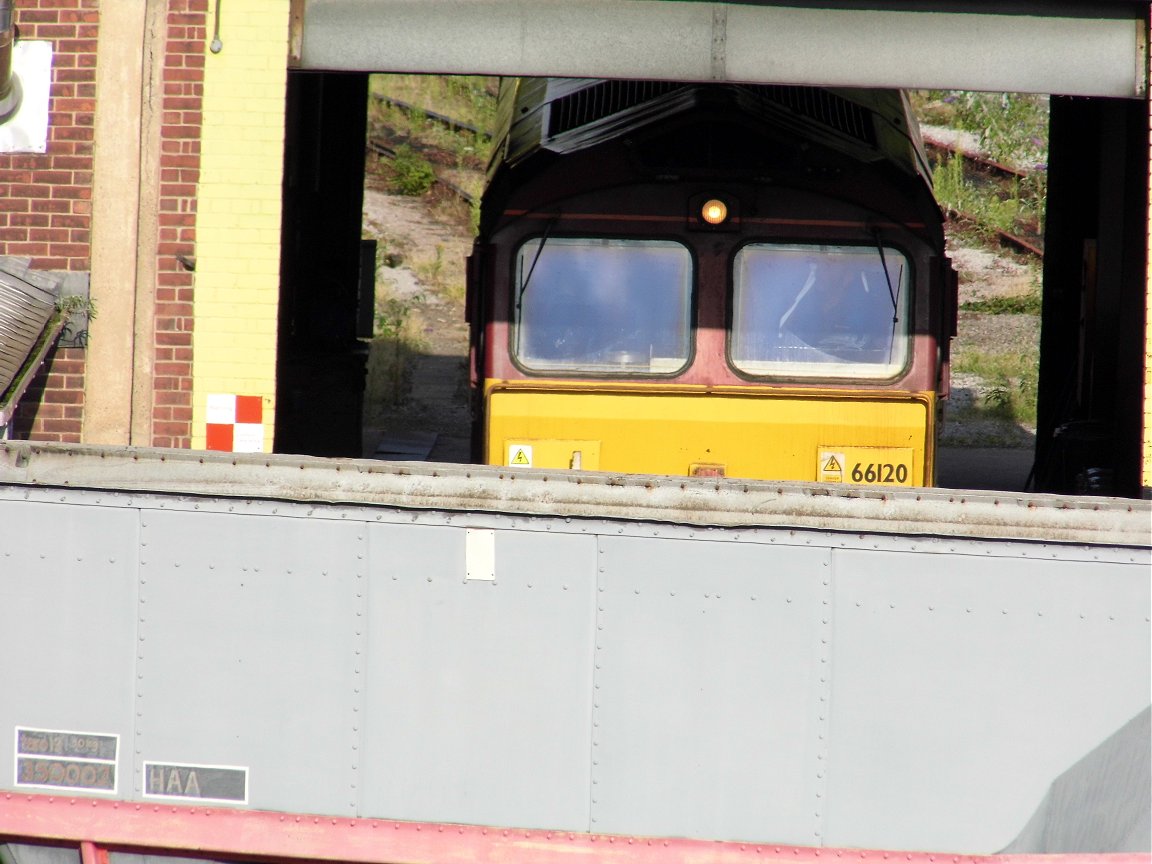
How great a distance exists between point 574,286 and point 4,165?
3.15m

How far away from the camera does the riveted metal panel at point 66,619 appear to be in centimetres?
447

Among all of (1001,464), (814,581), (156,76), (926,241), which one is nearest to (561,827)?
(814,581)

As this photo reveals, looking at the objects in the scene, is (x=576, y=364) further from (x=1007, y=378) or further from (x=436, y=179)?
(x=436, y=179)

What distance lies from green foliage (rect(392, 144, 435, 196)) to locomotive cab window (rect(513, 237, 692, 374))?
47.6 ft

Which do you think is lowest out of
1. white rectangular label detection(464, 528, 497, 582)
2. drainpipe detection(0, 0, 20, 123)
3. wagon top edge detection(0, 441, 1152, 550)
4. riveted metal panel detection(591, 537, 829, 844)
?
riveted metal panel detection(591, 537, 829, 844)

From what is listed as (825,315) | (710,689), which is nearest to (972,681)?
(710,689)

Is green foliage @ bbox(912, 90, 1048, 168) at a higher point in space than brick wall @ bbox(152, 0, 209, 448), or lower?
higher

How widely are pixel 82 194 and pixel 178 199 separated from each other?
54 cm

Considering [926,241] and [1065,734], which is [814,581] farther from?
[926,241]

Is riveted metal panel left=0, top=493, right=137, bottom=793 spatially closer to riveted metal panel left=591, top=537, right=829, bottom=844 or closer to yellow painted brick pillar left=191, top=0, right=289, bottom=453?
riveted metal panel left=591, top=537, right=829, bottom=844

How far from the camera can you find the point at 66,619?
14.8 ft

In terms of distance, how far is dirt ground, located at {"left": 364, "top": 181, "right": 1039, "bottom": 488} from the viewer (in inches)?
524

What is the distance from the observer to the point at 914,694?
4270 millimetres

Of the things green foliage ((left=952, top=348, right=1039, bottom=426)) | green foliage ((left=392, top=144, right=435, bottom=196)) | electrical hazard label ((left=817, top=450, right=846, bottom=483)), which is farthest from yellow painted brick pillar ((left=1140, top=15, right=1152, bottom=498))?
green foliage ((left=392, top=144, right=435, bottom=196))
